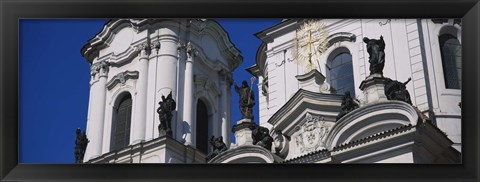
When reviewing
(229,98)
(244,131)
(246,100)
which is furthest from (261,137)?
(229,98)

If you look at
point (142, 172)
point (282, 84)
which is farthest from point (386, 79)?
point (142, 172)

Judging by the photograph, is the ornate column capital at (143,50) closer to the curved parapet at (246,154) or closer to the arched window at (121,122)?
the arched window at (121,122)

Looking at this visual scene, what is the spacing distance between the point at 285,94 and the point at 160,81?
3049 mm

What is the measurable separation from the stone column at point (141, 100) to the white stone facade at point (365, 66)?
2.26 metres

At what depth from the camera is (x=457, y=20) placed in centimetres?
706

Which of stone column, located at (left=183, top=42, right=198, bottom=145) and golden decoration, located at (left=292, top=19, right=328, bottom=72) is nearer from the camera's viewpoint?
golden decoration, located at (left=292, top=19, right=328, bottom=72)

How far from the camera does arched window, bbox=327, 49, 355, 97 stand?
14211 millimetres

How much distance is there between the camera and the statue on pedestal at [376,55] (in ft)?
40.8

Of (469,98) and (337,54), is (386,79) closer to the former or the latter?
(337,54)

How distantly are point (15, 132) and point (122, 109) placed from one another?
9737 millimetres

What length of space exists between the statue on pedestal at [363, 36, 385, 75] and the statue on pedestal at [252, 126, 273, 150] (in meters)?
2.03

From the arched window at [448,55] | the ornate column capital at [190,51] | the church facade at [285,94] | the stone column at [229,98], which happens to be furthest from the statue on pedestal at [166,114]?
the arched window at [448,55]

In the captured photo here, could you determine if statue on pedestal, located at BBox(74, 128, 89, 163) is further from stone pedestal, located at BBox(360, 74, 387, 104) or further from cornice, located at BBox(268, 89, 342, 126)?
stone pedestal, located at BBox(360, 74, 387, 104)

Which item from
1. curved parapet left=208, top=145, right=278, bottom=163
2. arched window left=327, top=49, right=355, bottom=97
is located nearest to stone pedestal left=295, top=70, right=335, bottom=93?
arched window left=327, top=49, right=355, bottom=97
